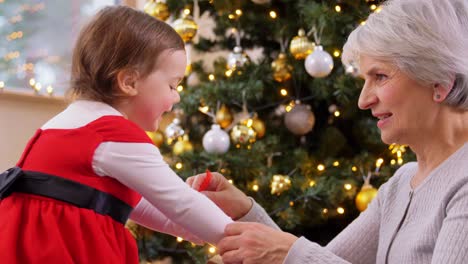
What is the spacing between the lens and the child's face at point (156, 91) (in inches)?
53.6

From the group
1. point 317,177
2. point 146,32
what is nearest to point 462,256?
point 146,32

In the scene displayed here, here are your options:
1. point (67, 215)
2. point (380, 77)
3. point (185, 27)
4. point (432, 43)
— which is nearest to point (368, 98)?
point (380, 77)

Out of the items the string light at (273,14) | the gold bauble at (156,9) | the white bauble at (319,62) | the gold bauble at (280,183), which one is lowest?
the gold bauble at (280,183)

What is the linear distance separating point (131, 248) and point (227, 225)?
0.19 meters

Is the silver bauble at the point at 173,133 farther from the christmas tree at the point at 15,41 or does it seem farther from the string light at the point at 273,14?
the christmas tree at the point at 15,41

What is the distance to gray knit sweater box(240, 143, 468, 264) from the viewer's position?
3.67ft

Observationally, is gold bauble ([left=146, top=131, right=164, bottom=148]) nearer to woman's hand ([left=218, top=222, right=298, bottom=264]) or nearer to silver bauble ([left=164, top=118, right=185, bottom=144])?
silver bauble ([left=164, top=118, right=185, bottom=144])

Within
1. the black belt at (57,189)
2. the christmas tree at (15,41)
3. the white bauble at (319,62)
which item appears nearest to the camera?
the black belt at (57,189)

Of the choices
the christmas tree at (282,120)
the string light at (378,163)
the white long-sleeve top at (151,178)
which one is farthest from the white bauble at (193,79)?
the white long-sleeve top at (151,178)

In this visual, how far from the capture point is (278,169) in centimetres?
278

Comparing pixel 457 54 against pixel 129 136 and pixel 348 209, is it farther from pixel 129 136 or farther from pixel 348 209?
pixel 348 209

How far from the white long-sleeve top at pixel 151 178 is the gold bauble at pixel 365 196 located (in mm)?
1359

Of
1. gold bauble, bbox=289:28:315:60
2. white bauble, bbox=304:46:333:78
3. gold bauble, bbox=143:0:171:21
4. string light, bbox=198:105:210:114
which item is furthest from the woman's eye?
gold bauble, bbox=143:0:171:21

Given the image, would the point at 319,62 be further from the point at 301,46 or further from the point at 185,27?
the point at 185,27
